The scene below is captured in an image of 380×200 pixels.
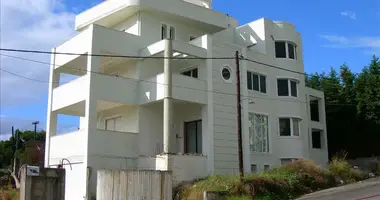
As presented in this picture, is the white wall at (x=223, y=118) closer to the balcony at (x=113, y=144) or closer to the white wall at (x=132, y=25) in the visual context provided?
the balcony at (x=113, y=144)

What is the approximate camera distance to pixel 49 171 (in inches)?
628

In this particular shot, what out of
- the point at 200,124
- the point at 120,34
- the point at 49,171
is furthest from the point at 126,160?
the point at 49,171

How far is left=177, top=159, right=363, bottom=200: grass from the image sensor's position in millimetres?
20594

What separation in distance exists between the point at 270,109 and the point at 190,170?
846cm

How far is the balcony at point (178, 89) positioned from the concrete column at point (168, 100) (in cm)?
45

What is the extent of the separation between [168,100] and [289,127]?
1045 cm

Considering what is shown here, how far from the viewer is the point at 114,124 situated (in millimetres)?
28641

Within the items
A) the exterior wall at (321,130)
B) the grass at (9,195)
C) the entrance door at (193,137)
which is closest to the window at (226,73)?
the entrance door at (193,137)

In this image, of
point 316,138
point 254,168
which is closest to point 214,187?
point 254,168

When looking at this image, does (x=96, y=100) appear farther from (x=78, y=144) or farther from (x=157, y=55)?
(x=157, y=55)

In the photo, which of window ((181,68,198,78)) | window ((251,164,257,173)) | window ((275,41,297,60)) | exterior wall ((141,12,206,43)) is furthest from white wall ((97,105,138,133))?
window ((275,41,297,60))

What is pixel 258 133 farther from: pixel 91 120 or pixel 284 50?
pixel 91 120

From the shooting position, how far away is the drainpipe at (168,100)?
2398 centimetres

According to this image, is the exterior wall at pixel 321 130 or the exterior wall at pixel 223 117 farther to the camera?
the exterior wall at pixel 321 130
